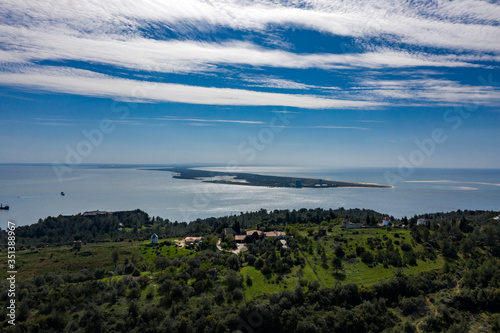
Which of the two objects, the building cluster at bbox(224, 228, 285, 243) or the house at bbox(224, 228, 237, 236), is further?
the house at bbox(224, 228, 237, 236)

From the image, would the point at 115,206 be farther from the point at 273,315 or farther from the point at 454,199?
the point at 454,199

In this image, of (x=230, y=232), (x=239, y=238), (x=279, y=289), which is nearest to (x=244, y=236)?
(x=239, y=238)

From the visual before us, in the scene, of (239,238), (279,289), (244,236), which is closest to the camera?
(279,289)

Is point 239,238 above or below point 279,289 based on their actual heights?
below

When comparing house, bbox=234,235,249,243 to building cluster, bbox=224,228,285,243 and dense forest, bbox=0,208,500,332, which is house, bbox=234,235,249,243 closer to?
building cluster, bbox=224,228,285,243

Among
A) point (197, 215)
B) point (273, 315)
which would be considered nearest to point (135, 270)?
point (273, 315)

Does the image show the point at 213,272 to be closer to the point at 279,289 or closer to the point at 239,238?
the point at 279,289

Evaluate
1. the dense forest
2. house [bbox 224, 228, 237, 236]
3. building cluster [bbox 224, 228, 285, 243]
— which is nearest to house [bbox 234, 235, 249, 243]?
building cluster [bbox 224, 228, 285, 243]

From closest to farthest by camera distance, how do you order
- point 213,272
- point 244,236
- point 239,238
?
point 213,272 → point 239,238 → point 244,236

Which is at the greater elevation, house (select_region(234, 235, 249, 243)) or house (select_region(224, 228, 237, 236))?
house (select_region(224, 228, 237, 236))
